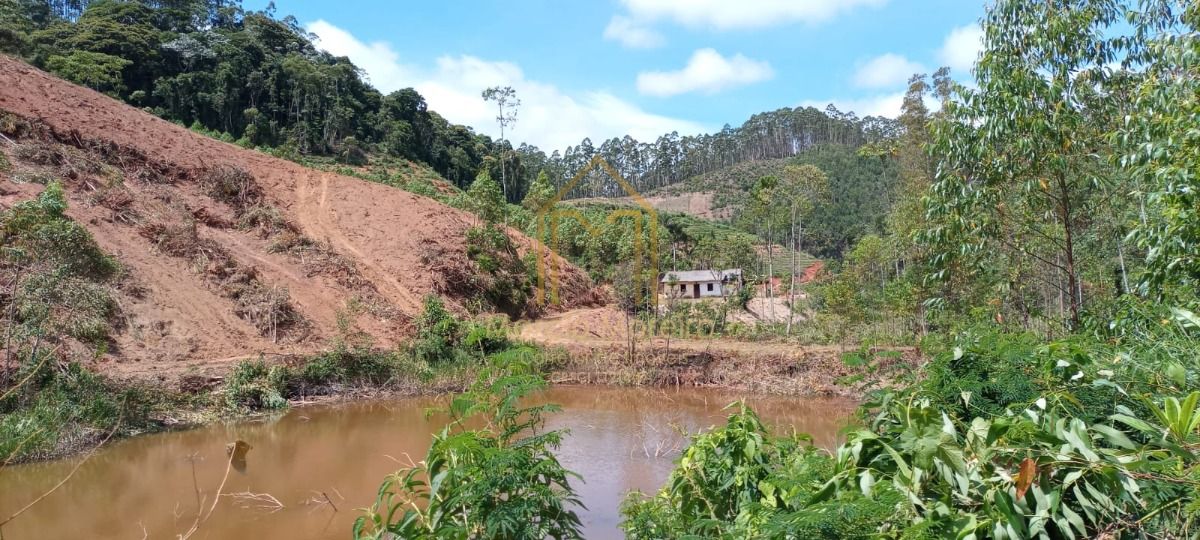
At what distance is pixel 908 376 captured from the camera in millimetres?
2473

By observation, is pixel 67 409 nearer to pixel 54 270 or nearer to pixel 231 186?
pixel 54 270

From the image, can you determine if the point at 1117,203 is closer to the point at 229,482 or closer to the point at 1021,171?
the point at 1021,171

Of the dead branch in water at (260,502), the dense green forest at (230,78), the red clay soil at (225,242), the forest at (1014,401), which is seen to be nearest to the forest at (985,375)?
the forest at (1014,401)

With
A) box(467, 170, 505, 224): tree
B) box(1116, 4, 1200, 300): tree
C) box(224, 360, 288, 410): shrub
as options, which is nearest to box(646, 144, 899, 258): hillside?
box(467, 170, 505, 224): tree

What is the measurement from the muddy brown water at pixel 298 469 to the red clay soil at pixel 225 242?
2.63m

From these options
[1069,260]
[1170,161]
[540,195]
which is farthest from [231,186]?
[1170,161]

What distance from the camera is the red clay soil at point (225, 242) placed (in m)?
12.3

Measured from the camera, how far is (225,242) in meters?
15.7

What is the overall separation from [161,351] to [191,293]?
212cm

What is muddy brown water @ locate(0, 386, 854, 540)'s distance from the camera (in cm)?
572

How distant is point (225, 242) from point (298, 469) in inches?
401

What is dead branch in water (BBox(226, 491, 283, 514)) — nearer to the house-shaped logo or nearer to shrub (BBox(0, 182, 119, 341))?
Result: shrub (BBox(0, 182, 119, 341))

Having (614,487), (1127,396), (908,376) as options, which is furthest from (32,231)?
(1127,396)

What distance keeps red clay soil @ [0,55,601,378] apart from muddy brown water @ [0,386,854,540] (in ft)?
8.64
